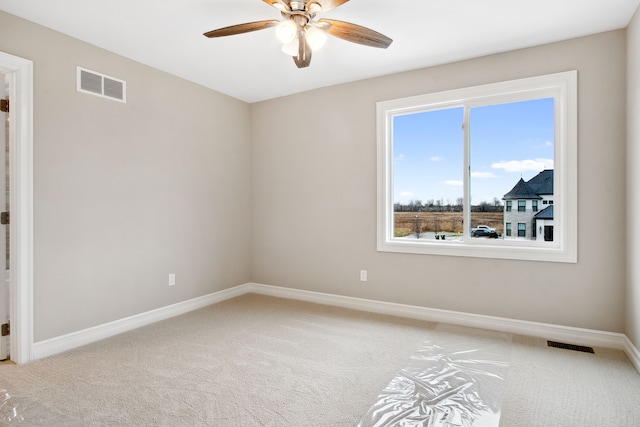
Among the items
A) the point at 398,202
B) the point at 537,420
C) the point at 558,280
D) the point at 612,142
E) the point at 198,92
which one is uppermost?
the point at 198,92

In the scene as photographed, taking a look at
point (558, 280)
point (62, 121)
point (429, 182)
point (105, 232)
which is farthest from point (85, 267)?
point (558, 280)

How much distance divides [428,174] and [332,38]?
1.68 meters

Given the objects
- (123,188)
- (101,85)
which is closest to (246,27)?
(101,85)

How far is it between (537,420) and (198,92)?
415 cm

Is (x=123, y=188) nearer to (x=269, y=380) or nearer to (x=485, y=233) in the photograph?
(x=269, y=380)

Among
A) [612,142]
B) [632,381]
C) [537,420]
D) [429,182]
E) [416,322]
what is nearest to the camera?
[537,420]

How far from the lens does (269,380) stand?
2338 millimetres

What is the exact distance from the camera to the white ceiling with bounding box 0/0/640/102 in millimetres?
2436

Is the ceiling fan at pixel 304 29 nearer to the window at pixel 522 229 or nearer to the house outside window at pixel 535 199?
the house outside window at pixel 535 199

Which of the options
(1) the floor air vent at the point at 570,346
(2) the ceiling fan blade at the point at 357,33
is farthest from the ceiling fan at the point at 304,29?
(1) the floor air vent at the point at 570,346

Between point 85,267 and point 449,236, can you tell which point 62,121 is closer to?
point 85,267

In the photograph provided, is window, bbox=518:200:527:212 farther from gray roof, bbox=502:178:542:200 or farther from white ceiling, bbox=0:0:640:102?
white ceiling, bbox=0:0:640:102

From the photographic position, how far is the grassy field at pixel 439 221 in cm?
337

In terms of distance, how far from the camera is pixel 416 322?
3463 millimetres
